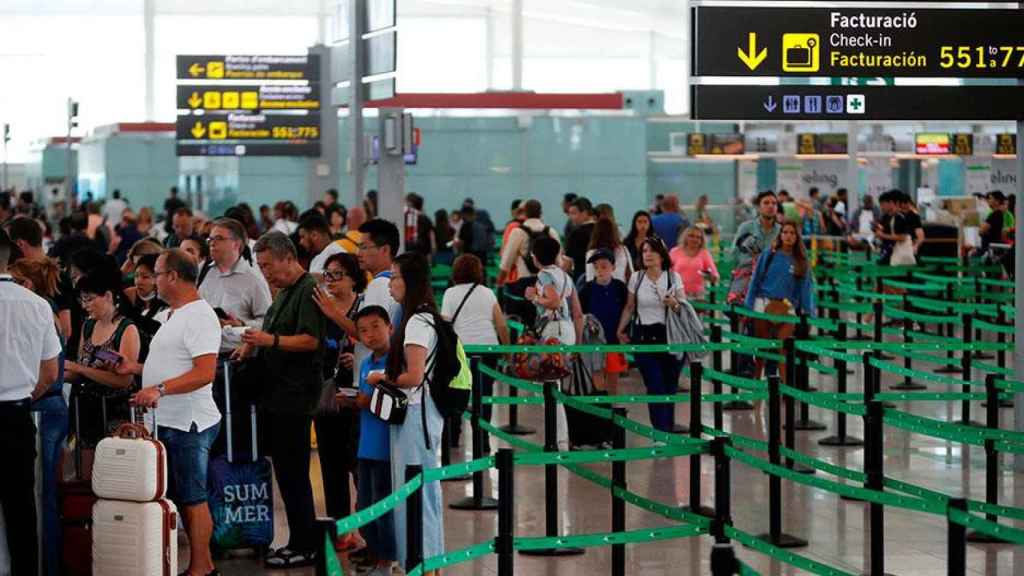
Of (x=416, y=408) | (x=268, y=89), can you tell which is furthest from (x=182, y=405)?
(x=268, y=89)

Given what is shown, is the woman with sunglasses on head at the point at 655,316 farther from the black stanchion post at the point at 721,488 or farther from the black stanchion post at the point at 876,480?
the black stanchion post at the point at 721,488

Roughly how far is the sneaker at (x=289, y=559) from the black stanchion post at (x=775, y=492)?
2417 millimetres

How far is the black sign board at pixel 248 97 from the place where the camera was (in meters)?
26.4

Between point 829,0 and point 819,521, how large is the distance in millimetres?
3230

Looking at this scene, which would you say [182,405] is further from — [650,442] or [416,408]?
[650,442]

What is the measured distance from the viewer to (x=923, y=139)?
127 ft

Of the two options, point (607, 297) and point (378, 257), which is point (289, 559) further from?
point (607, 297)

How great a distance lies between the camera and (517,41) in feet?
137

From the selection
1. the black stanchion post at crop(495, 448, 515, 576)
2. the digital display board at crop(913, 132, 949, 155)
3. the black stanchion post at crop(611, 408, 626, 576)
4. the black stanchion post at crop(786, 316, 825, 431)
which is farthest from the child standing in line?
the digital display board at crop(913, 132, 949, 155)

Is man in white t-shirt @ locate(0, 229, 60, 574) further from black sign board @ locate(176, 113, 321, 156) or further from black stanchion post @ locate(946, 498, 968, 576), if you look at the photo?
black sign board @ locate(176, 113, 321, 156)

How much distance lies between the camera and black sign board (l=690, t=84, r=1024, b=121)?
10.5 m

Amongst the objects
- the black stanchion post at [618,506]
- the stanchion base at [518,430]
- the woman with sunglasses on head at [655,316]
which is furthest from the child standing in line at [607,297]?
the black stanchion post at [618,506]

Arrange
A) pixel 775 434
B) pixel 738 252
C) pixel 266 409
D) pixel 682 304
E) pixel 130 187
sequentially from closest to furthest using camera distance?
1. pixel 266 409
2. pixel 775 434
3. pixel 682 304
4. pixel 738 252
5. pixel 130 187

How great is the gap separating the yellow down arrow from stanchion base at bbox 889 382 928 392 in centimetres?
621
